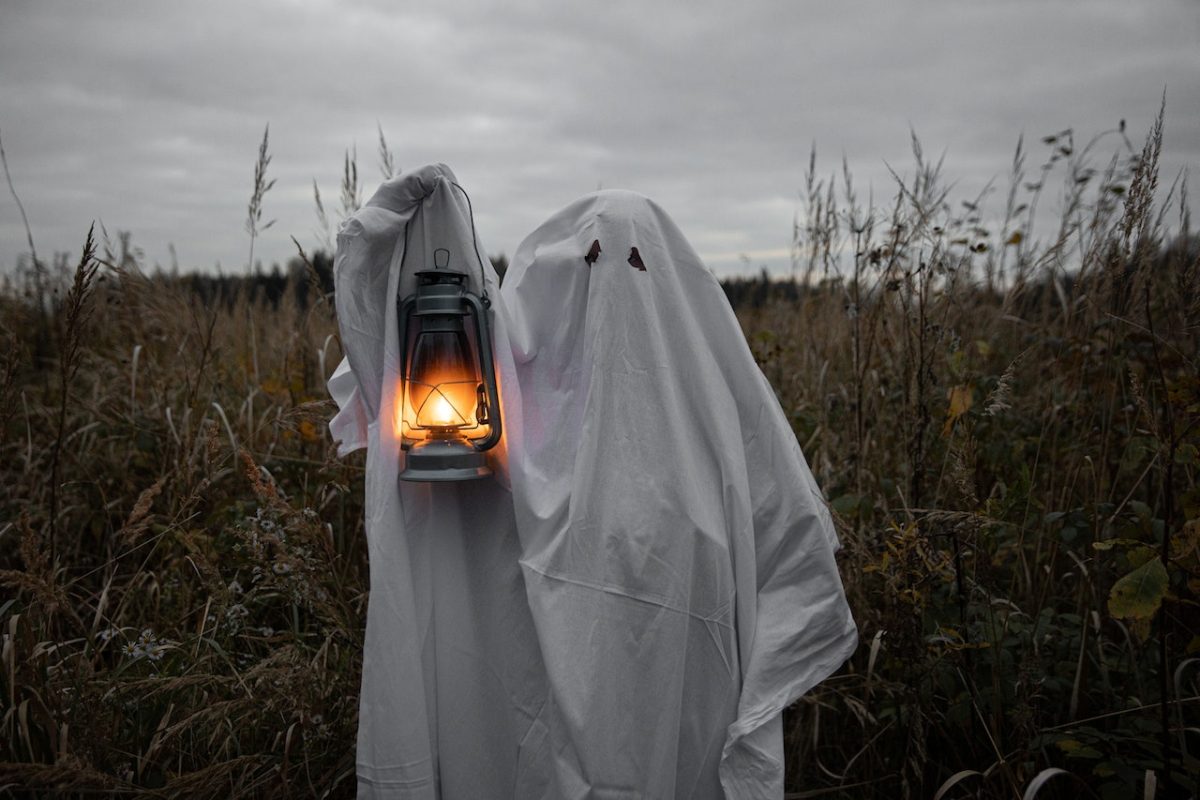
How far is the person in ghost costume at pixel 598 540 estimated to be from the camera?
1206 millimetres

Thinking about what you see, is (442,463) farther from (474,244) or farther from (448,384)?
(474,244)

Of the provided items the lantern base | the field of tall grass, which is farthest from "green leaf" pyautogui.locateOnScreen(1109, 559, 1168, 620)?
the lantern base

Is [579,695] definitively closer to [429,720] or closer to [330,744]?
[429,720]

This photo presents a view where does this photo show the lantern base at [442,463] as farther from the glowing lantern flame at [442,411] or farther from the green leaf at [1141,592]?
the green leaf at [1141,592]

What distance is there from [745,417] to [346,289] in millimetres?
743

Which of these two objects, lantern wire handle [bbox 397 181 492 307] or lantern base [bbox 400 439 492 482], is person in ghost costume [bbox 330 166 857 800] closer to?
lantern wire handle [bbox 397 181 492 307]

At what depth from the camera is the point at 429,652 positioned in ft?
4.33

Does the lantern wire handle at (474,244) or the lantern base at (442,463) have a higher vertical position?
the lantern wire handle at (474,244)

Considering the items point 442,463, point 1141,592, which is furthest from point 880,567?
point 442,463

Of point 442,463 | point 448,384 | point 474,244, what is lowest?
point 442,463

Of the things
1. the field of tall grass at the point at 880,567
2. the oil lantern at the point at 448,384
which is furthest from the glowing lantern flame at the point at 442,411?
the field of tall grass at the point at 880,567

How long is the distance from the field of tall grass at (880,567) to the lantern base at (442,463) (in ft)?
1.63

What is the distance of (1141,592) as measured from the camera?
1.23 m

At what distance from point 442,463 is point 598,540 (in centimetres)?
30
